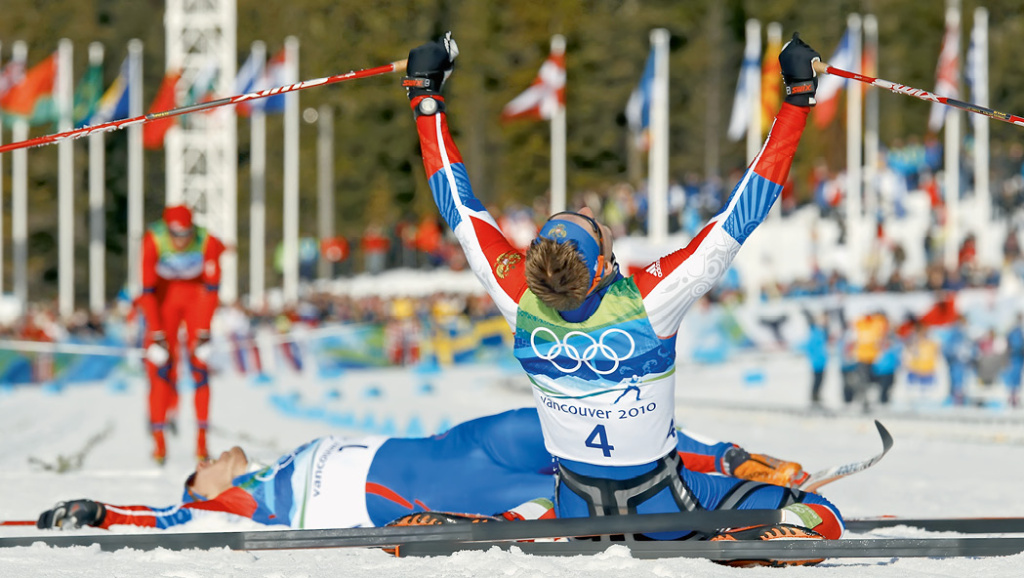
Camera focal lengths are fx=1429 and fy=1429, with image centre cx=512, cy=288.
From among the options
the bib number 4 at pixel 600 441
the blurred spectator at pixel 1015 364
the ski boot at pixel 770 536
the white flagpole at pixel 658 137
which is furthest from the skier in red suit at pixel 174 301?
the white flagpole at pixel 658 137

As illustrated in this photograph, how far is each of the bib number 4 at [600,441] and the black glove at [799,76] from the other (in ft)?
4.58

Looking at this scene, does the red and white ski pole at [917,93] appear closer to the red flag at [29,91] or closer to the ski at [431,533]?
the ski at [431,533]

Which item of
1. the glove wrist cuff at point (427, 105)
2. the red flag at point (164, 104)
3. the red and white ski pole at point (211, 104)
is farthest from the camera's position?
the red flag at point (164, 104)

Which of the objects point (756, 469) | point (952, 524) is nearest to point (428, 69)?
point (756, 469)

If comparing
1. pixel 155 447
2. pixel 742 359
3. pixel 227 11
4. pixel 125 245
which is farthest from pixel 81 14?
pixel 155 447

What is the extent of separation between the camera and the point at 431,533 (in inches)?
218

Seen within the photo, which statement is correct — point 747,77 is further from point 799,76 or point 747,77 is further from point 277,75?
point 799,76

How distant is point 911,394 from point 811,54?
597 inches

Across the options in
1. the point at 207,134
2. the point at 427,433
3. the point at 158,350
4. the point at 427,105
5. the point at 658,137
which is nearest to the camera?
the point at 427,105

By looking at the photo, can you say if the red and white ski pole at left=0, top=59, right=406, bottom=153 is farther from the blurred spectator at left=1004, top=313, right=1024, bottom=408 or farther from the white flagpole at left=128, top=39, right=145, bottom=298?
the white flagpole at left=128, top=39, right=145, bottom=298

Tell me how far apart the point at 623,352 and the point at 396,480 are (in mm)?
1582

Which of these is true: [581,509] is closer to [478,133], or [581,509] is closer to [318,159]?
[478,133]

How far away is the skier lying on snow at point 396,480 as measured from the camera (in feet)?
19.9

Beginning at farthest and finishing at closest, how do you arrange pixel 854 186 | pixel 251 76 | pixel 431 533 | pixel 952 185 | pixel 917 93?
pixel 952 185 → pixel 251 76 → pixel 854 186 → pixel 917 93 → pixel 431 533
